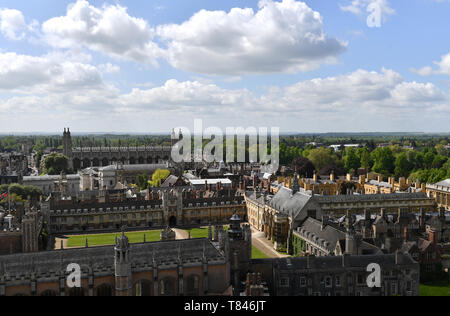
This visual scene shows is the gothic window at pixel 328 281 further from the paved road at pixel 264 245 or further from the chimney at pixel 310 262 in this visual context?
the paved road at pixel 264 245

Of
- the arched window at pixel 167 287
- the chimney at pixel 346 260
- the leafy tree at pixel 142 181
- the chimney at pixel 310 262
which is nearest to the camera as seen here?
the arched window at pixel 167 287

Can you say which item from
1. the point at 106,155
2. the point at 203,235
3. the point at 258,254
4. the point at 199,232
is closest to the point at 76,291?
the point at 258,254

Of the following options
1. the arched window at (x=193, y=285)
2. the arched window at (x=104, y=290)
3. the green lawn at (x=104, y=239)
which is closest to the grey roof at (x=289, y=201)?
the green lawn at (x=104, y=239)

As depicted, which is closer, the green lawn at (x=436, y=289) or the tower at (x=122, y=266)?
the tower at (x=122, y=266)

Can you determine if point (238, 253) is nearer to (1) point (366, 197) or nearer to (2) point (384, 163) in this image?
(1) point (366, 197)

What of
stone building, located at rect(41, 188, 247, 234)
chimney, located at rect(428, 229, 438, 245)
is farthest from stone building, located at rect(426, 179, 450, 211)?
stone building, located at rect(41, 188, 247, 234)
